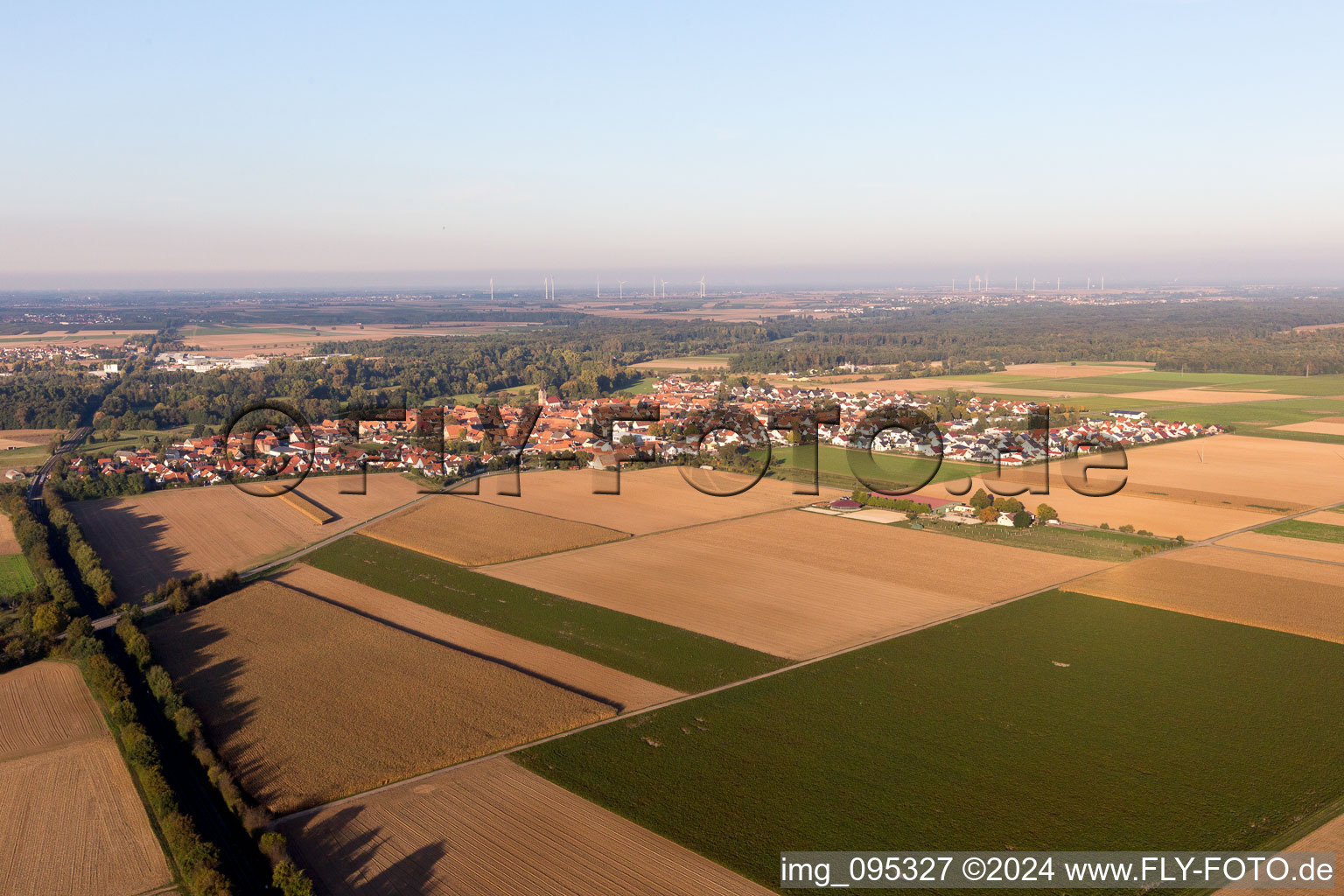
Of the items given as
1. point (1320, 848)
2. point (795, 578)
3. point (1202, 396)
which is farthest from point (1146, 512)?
point (1202, 396)

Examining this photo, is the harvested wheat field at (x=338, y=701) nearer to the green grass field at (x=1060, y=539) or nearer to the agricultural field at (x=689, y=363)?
the green grass field at (x=1060, y=539)

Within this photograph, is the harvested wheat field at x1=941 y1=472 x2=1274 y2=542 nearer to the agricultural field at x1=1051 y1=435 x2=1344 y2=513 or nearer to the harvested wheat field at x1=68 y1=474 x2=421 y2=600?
the agricultural field at x1=1051 y1=435 x2=1344 y2=513

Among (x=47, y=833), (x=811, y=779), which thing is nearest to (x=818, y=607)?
(x=811, y=779)

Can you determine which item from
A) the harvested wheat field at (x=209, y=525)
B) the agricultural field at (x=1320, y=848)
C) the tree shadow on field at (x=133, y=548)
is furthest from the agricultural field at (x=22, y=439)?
the agricultural field at (x=1320, y=848)

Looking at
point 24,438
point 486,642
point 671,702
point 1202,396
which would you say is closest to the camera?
point 671,702

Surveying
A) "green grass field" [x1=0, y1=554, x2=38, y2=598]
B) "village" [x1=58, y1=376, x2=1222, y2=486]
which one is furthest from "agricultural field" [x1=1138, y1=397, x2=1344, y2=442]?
"green grass field" [x1=0, y1=554, x2=38, y2=598]

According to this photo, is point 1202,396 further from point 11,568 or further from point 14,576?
point 11,568
